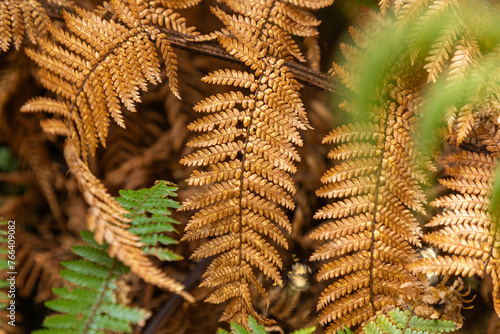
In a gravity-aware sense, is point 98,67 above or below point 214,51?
below

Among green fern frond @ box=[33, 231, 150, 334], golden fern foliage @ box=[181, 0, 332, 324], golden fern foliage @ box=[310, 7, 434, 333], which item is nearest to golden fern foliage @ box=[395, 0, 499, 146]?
golden fern foliage @ box=[310, 7, 434, 333]

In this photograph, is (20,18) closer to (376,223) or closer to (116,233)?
(116,233)

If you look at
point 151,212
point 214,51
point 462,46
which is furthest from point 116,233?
point 462,46

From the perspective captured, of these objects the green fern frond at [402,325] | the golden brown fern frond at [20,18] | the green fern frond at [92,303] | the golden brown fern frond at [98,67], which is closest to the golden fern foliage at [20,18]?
the golden brown fern frond at [20,18]

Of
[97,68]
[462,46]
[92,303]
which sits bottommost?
[92,303]

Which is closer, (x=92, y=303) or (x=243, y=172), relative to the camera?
(x=92, y=303)

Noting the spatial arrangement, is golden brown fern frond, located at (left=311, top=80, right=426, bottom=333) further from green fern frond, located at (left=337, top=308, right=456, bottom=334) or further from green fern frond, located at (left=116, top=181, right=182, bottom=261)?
green fern frond, located at (left=116, top=181, right=182, bottom=261)
